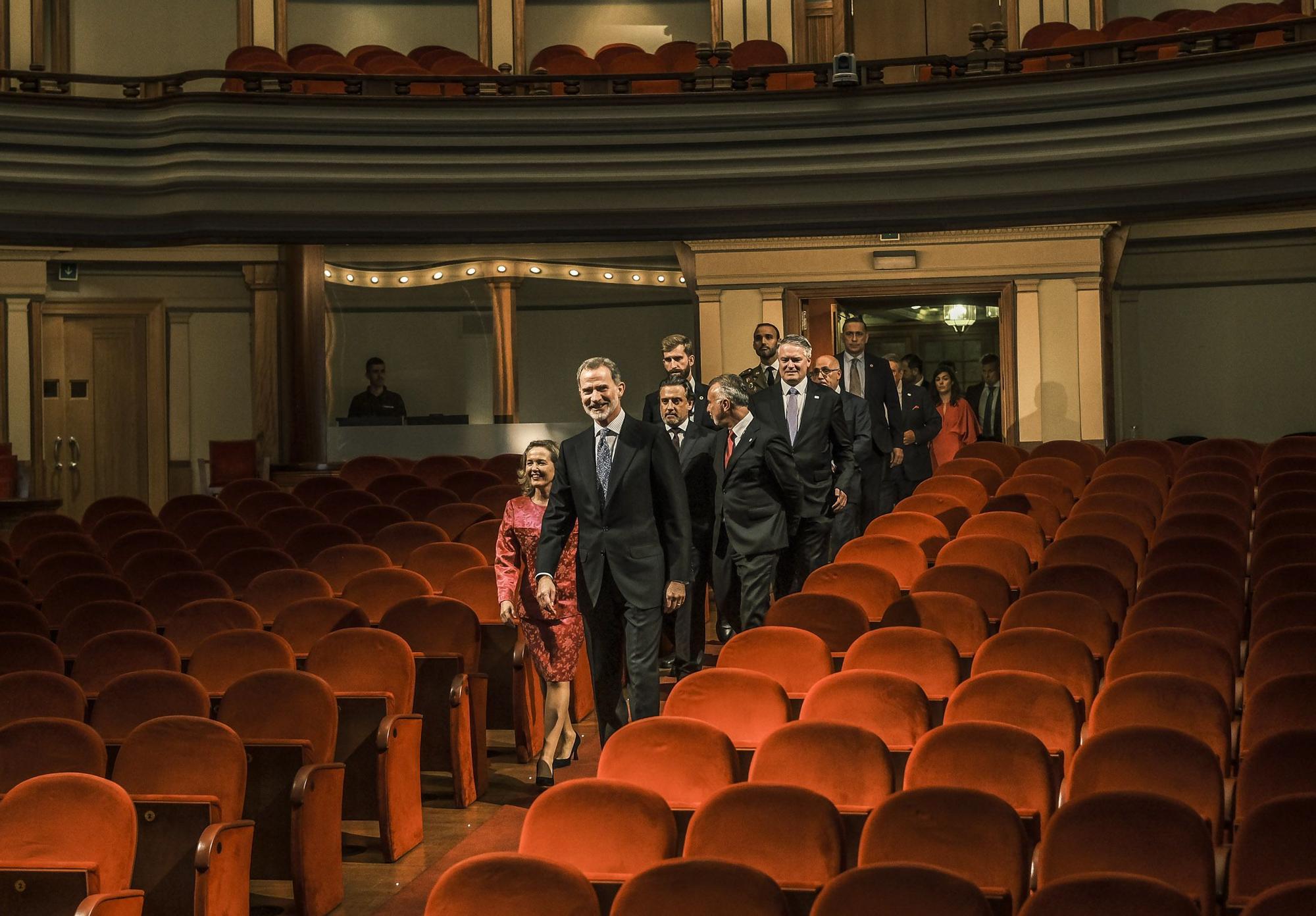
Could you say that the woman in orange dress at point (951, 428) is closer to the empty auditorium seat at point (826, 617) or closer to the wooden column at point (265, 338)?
the empty auditorium seat at point (826, 617)

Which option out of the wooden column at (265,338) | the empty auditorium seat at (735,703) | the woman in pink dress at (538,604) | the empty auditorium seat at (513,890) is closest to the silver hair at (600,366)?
the woman in pink dress at (538,604)

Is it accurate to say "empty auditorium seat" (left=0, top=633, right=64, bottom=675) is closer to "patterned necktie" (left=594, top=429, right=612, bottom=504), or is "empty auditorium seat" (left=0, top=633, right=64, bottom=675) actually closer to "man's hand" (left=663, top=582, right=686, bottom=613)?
"patterned necktie" (left=594, top=429, right=612, bottom=504)

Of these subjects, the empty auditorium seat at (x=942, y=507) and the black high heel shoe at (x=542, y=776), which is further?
the empty auditorium seat at (x=942, y=507)

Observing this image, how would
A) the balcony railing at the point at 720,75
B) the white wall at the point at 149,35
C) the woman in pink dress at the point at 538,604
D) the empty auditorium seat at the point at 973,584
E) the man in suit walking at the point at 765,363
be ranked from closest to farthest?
the woman in pink dress at the point at 538,604 → the empty auditorium seat at the point at 973,584 → the man in suit walking at the point at 765,363 → the balcony railing at the point at 720,75 → the white wall at the point at 149,35

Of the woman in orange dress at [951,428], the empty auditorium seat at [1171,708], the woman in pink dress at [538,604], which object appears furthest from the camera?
the woman in orange dress at [951,428]

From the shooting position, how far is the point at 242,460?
10734mm

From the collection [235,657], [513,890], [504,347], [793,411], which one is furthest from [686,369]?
[504,347]

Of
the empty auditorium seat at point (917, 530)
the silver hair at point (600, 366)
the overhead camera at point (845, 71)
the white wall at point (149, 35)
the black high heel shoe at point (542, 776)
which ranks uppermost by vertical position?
the white wall at point (149, 35)

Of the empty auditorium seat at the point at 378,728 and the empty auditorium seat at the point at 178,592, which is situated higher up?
→ the empty auditorium seat at the point at 178,592

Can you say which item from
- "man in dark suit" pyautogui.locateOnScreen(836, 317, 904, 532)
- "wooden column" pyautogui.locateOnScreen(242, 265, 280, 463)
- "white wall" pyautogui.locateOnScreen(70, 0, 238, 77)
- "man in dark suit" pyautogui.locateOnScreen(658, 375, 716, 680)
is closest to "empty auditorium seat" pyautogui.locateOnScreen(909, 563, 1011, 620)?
"man in dark suit" pyautogui.locateOnScreen(658, 375, 716, 680)

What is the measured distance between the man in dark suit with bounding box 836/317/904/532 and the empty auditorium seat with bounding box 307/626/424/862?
2.79 metres

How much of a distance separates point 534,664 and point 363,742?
2.22ft

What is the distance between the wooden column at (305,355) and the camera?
9.87 meters

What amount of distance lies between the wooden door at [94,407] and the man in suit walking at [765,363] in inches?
261
